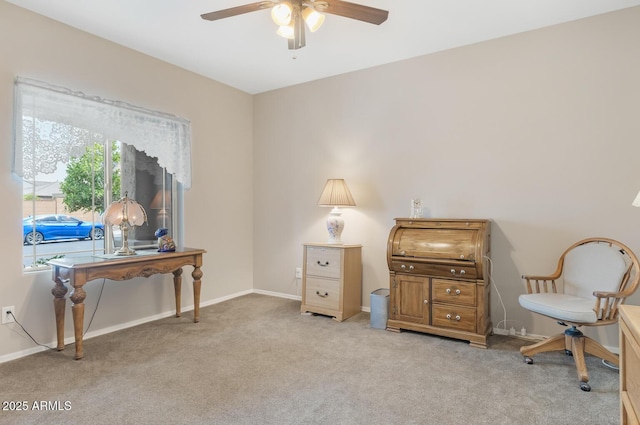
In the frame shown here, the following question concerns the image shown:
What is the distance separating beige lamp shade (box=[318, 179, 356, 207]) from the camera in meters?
3.66

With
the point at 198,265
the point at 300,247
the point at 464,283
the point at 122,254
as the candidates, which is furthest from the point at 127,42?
the point at 464,283

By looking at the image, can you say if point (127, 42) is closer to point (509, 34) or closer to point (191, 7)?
point (191, 7)

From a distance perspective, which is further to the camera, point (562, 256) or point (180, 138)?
point (180, 138)

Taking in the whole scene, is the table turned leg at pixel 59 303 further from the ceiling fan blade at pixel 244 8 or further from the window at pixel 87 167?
the ceiling fan blade at pixel 244 8

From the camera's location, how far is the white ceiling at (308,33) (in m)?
2.62

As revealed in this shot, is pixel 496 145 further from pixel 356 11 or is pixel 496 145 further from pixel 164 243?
pixel 164 243

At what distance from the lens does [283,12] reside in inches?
81.8

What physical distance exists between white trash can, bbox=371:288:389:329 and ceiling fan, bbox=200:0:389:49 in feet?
7.29

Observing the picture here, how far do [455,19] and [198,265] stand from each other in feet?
9.96

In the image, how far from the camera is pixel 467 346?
9.29 ft

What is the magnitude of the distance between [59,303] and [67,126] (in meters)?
1.36

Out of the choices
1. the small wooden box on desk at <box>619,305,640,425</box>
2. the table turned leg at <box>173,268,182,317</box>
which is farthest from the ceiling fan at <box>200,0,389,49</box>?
the table turned leg at <box>173,268,182,317</box>

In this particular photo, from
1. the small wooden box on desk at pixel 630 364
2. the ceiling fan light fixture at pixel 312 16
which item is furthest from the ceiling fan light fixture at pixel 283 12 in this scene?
the small wooden box on desk at pixel 630 364

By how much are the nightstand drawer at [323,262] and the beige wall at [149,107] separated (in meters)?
1.16
